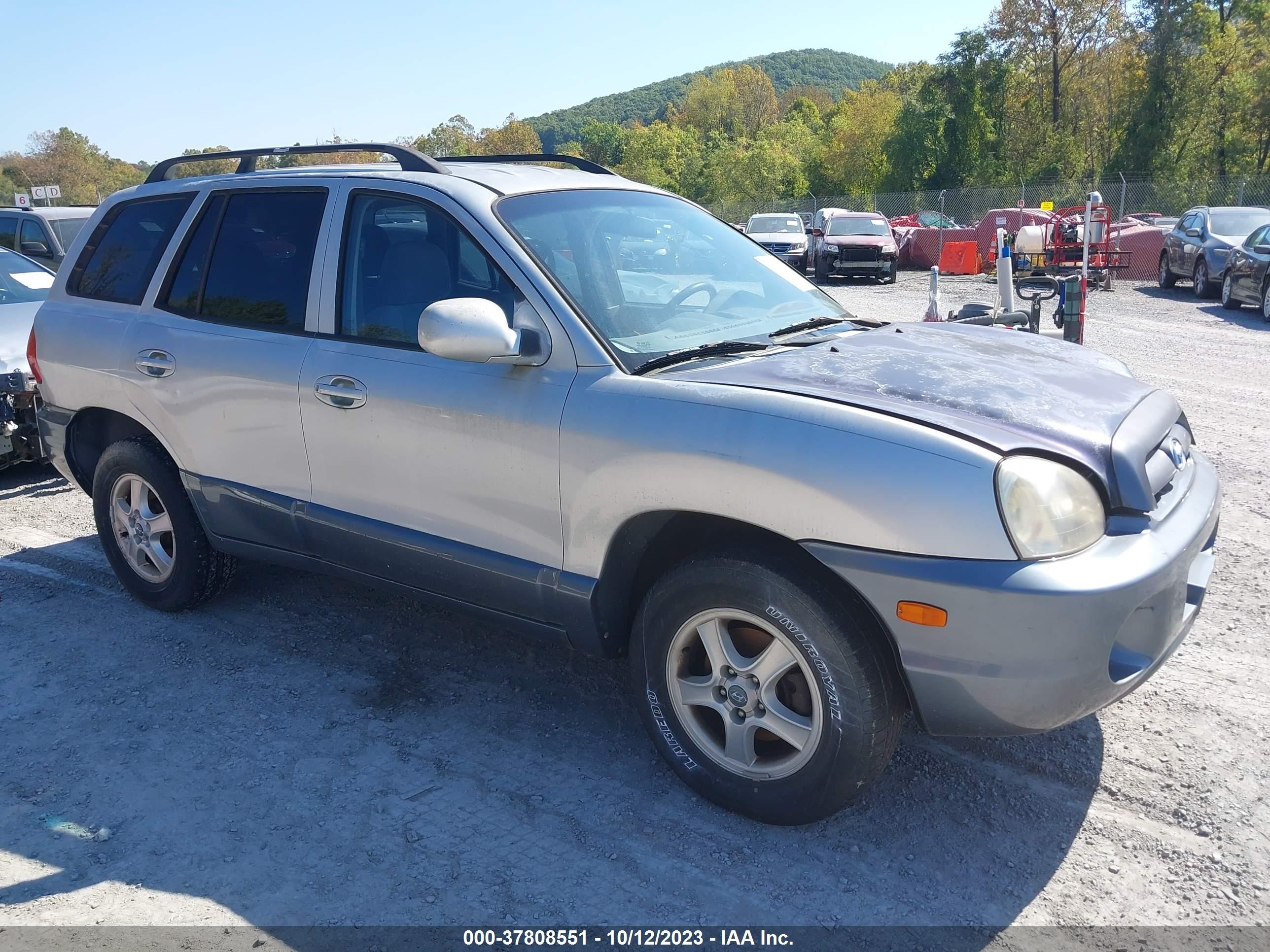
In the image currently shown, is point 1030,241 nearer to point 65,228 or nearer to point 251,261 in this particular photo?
point 65,228

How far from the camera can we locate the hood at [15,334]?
23.7ft

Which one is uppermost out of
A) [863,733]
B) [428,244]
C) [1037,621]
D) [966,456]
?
[428,244]

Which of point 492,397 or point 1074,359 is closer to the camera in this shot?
point 492,397

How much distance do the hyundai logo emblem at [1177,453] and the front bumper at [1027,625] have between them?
0.41 meters

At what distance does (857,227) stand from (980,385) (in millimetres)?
22071

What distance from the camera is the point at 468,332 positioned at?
312 cm

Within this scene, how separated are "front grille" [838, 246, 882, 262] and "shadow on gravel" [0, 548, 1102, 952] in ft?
66.7

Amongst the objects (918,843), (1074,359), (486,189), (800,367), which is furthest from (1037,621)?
(486,189)

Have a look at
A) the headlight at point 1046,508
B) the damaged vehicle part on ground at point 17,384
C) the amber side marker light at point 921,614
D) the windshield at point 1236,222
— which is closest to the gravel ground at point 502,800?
the amber side marker light at point 921,614

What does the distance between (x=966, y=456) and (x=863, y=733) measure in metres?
0.81

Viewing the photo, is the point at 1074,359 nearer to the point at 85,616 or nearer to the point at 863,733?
the point at 863,733

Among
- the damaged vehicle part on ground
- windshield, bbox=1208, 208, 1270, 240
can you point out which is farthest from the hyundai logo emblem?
windshield, bbox=1208, 208, 1270, 240

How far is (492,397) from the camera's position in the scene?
3.34 metres

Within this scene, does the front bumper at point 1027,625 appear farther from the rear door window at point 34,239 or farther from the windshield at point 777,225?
the windshield at point 777,225
